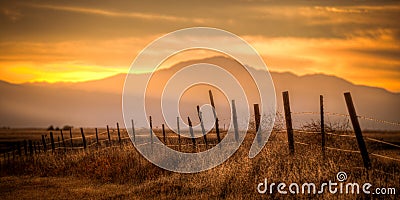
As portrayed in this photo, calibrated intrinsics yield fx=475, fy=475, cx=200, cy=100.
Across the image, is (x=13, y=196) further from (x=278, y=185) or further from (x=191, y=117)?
(x=278, y=185)

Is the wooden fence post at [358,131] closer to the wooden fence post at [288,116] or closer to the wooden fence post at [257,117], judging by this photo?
the wooden fence post at [288,116]

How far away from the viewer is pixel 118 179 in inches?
721

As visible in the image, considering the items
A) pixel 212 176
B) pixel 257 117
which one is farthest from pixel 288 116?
pixel 212 176

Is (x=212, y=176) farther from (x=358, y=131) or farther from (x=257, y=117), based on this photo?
(x=358, y=131)

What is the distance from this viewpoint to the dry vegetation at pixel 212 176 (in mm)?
13148
